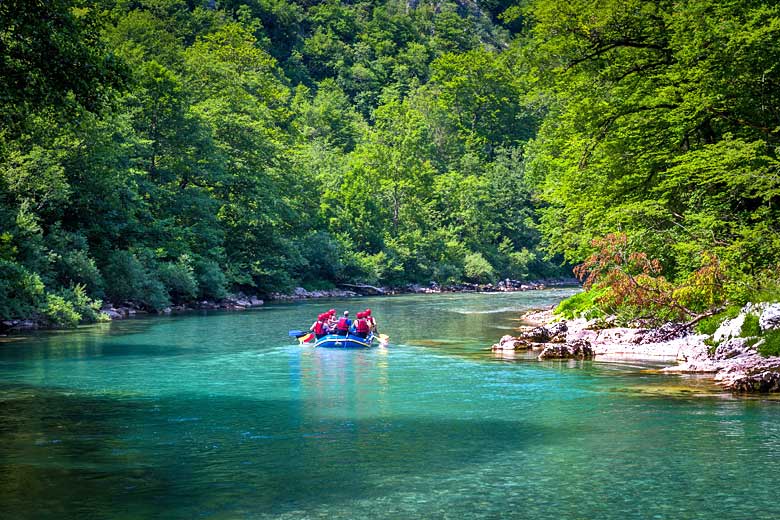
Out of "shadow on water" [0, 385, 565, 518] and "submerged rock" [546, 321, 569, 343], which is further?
"submerged rock" [546, 321, 569, 343]

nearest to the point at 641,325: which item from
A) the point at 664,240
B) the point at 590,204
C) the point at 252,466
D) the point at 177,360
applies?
the point at 664,240

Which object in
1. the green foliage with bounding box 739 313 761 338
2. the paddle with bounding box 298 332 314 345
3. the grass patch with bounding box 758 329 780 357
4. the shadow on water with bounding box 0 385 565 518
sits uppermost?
the green foliage with bounding box 739 313 761 338

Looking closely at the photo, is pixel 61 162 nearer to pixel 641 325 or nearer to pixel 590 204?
pixel 590 204

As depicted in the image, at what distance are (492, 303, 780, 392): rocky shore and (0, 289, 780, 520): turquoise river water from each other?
96 centimetres

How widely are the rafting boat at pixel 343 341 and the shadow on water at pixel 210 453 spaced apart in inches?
426

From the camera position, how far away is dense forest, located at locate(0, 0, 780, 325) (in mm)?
23344

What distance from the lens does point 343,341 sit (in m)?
29.6

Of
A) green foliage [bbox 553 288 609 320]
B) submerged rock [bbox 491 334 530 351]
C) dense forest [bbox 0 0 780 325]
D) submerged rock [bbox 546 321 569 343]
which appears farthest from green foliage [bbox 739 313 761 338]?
green foliage [bbox 553 288 609 320]

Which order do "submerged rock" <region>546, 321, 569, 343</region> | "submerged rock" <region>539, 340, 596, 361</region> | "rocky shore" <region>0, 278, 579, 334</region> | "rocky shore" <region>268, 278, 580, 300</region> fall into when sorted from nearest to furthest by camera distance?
1. "submerged rock" <region>539, 340, 596, 361</region>
2. "submerged rock" <region>546, 321, 569, 343</region>
3. "rocky shore" <region>0, 278, 579, 334</region>
4. "rocky shore" <region>268, 278, 580, 300</region>

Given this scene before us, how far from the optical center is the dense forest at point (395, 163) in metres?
23.3

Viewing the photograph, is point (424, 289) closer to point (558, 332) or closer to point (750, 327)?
point (558, 332)

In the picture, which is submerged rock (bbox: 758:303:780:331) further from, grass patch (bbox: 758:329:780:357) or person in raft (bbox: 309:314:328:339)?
person in raft (bbox: 309:314:328:339)

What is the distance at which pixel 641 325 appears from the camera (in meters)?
26.3

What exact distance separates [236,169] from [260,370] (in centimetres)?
3946
